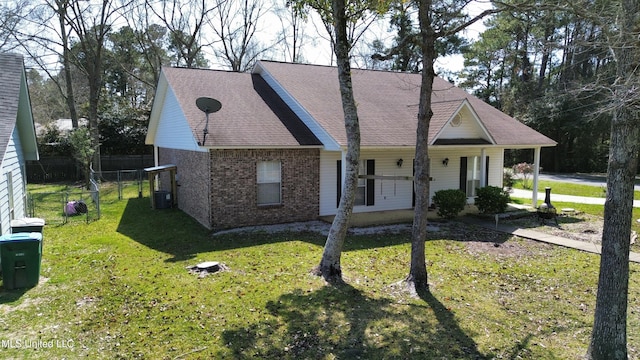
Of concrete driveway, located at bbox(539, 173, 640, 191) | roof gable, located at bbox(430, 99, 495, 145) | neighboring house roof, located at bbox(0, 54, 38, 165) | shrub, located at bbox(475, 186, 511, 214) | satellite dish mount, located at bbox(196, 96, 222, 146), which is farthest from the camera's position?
concrete driveway, located at bbox(539, 173, 640, 191)

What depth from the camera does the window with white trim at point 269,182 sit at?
13805mm

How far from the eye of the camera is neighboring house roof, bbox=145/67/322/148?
43.8 ft

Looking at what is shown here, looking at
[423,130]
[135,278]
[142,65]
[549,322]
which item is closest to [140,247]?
[135,278]

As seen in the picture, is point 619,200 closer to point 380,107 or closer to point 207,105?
point 207,105

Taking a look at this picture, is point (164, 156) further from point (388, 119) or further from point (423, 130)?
point (423, 130)

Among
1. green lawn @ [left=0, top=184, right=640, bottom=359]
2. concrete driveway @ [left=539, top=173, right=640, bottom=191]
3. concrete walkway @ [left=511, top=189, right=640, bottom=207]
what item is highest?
concrete driveway @ [left=539, top=173, right=640, bottom=191]

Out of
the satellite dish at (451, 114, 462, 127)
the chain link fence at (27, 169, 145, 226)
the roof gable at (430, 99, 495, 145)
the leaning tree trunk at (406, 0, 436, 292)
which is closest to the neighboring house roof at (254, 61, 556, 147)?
the roof gable at (430, 99, 495, 145)

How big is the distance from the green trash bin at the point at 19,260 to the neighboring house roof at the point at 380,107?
8.24m

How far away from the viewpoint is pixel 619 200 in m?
5.29

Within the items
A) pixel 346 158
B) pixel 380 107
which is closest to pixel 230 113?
pixel 380 107

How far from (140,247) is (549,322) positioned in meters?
9.39

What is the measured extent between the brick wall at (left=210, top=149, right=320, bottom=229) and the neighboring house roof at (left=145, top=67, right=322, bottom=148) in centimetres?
42

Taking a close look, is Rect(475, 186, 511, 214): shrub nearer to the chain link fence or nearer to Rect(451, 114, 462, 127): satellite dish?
Rect(451, 114, 462, 127): satellite dish

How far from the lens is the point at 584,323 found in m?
6.99
